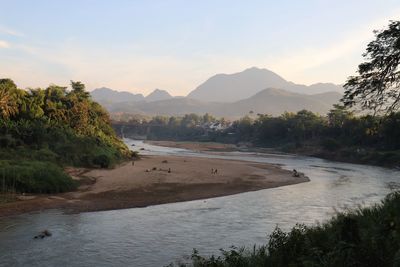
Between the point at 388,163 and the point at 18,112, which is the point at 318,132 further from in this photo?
the point at 18,112

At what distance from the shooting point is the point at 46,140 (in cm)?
5256

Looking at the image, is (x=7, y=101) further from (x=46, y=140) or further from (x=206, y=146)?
(x=206, y=146)

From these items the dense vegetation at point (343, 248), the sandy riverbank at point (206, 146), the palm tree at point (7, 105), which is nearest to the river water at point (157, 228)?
the dense vegetation at point (343, 248)

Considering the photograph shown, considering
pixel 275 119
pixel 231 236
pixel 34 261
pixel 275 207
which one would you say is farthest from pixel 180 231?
pixel 275 119

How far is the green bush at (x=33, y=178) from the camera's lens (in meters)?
33.7

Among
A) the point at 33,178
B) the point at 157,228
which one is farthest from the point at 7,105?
the point at 157,228

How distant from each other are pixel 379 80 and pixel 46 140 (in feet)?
144

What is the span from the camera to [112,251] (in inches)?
816

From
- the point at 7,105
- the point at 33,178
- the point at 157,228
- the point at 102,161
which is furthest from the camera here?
the point at 102,161

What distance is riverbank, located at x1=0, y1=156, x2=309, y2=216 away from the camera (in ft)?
104

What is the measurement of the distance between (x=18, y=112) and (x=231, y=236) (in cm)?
Result: 4185

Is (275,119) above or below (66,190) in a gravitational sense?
above

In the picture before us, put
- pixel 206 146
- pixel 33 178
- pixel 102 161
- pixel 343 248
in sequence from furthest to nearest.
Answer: pixel 206 146 → pixel 102 161 → pixel 33 178 → pixel 343 248

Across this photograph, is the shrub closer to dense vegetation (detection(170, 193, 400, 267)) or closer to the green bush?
the green bush
